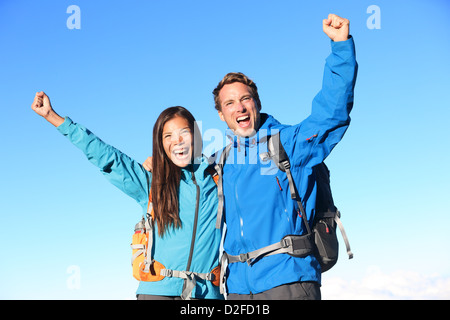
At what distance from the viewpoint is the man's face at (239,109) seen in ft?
19.8

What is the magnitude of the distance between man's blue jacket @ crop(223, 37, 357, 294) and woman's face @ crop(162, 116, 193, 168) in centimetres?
125

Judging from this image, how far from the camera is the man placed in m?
5.07

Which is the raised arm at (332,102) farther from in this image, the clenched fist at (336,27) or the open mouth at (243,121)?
the open mouth at (243,121)

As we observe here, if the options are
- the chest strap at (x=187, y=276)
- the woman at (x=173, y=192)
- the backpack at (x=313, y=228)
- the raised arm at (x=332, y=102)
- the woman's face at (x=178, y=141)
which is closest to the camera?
the raised arm at (x=332, y=102)

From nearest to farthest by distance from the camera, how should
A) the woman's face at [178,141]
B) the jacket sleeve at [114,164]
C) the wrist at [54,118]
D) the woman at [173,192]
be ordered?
the woman at [173,192], the woman's face at [178,141], the jacket sleeve at [114,164], the wrist at [54,118]

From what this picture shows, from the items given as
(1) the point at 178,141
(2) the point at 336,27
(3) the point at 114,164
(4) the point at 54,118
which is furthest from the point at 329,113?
(4) the point at 54,118

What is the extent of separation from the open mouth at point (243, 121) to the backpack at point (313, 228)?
1.44 feet

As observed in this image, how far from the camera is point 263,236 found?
5.30 metres

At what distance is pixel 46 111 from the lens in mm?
7352

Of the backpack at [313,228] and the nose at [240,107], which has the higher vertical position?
the nose at [240,107]

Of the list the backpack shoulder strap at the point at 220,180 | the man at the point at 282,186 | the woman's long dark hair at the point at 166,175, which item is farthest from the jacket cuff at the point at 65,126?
the man at the point at 282,186

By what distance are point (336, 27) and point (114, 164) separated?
157 inches

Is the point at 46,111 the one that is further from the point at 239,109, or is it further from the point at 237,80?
the point at 239,109
